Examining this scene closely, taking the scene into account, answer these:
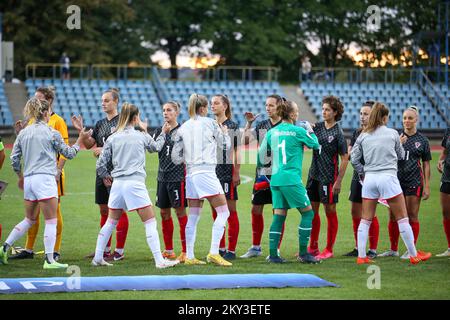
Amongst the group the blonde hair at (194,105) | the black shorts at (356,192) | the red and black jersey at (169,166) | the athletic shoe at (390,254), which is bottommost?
the athletic shoe at (390,254)

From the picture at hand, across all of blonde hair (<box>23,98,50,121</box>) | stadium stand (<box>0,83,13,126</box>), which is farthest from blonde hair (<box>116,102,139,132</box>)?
stadium stand (<box>0,83,13,126</box>)

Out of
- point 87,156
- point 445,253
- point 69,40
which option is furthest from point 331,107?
point 69,40

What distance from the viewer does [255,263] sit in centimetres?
1075

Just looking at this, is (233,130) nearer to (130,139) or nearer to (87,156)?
(130,139)

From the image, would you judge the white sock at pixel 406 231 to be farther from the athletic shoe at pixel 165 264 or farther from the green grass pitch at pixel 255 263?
the athletic shoe at pixel 165 264

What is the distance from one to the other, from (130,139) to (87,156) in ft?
63.1

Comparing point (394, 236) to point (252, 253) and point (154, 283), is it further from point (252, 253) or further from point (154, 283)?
point (154, 283)

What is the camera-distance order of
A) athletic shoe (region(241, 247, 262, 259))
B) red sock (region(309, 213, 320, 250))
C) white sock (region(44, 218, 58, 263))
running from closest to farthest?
Answer: white sock (region(44, 218, 58, 263)), athletic shoe (region(241, 247, 262, 259)), red sock (region(309, 213, 320, 250))

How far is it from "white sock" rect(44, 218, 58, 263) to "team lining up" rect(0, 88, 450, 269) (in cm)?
1

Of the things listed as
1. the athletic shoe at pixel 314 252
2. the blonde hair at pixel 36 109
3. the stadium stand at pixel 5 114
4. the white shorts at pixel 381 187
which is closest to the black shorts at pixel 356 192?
the athletic shoe at pixel 314 252

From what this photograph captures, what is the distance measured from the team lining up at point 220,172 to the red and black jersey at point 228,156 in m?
0.01

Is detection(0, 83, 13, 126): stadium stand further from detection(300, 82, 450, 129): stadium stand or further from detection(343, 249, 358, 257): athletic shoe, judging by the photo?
detection(343, 249, 358, 257): athletic shoe

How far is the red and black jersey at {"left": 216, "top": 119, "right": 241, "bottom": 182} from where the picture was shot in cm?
1127

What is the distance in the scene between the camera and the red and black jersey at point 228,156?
37.0 feet
